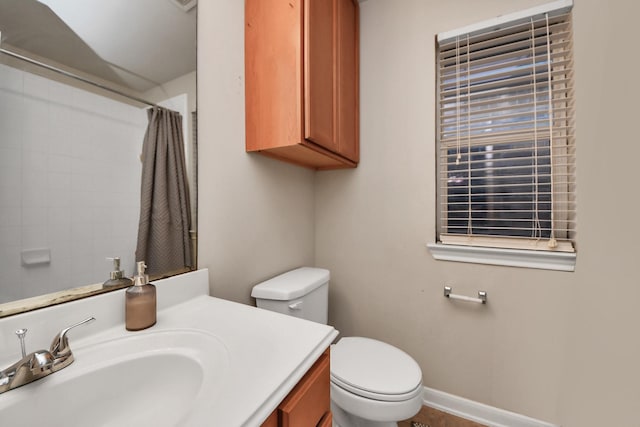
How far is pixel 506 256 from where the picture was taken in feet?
3.93

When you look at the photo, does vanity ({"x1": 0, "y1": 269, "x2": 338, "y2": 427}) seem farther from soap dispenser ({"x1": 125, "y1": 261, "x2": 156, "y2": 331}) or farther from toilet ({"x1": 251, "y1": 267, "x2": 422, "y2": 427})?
toilet ({"x1": 251, "y1": 267, "x2": 422, "y2": 427})

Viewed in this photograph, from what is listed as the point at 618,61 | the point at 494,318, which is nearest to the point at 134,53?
the point at 618,61

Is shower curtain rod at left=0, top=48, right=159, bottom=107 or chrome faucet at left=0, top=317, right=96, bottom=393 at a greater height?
shower curtain rod at left=0, top=48, right=159, bottom=107

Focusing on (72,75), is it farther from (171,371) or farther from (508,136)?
(508,136)

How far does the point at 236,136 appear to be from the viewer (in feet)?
3.58

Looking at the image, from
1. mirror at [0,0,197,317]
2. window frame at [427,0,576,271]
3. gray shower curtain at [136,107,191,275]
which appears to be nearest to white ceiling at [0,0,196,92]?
mirror at [0,0,197,317]

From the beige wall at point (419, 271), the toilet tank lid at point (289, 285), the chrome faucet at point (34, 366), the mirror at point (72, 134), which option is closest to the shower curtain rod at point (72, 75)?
Answer: the mirror at point (72, 134)

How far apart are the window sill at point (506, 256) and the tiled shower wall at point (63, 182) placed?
1370 mm

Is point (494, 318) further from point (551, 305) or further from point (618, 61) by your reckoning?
point (618, 61)

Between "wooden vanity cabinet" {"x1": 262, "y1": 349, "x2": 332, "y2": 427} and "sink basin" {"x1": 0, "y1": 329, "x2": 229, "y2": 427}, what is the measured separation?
0.13m

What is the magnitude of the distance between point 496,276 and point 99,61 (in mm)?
1784

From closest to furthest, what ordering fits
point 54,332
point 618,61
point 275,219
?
1. point 618,61
2. point 54,332
3. point 275,219

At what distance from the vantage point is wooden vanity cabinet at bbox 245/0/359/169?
1.01 m

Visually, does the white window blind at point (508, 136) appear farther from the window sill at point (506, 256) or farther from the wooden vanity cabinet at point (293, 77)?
the wooden vanity cabinet at point (293, 77)
